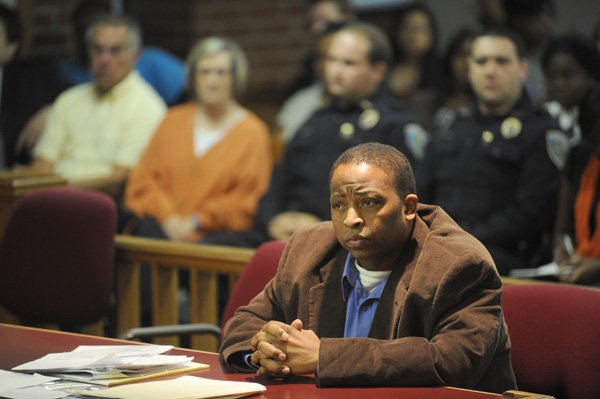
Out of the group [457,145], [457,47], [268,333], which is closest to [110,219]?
[457,145]

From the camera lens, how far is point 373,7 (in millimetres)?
7707

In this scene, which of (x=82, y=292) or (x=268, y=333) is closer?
(x=268, y=333)

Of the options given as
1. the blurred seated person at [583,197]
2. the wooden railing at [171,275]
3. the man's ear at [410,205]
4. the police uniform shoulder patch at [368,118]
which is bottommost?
the wooden railing at [171,275]

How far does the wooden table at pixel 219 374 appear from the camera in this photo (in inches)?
89.8

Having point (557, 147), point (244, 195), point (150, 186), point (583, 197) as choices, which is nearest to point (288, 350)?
point (583, 197)

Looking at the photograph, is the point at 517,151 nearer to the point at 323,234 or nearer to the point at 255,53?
the point at 323,234

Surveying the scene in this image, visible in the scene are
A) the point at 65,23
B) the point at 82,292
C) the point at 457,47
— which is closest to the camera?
the point at 82,292

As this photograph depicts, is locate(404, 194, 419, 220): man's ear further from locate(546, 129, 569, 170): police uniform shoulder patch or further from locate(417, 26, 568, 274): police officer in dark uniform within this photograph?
locate(546, 129, 569, 170): police uniform shoulder patch

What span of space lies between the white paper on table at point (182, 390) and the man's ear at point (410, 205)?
0.50 metres

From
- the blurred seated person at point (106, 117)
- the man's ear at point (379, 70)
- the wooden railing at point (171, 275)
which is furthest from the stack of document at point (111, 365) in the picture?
the blurred seated person at point (106, 117)

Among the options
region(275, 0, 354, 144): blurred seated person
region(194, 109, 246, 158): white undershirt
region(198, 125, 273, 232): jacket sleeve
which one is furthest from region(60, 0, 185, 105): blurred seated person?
region(198, 125, 273, 232): jacket sleeve

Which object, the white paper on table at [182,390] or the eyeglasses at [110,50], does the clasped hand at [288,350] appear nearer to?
the white paper on table at [182,390]

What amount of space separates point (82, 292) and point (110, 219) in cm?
28

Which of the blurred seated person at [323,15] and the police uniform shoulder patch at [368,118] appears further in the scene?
the blurred seated person at [323,15]
